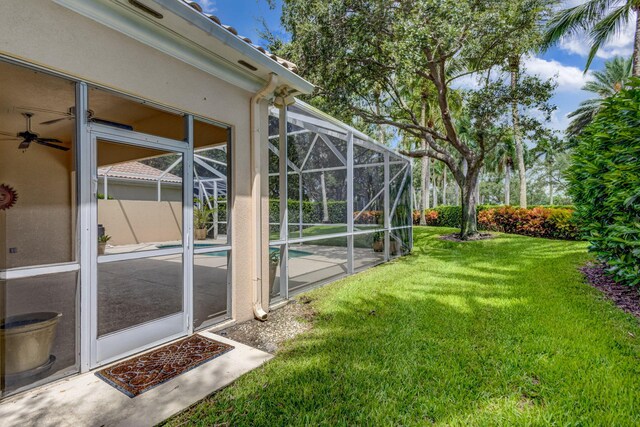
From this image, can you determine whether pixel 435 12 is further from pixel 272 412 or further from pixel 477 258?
pixel 272 412

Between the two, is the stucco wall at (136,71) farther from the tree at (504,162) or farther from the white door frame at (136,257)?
the tree at (504,162)

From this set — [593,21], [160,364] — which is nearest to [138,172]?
[160,364]

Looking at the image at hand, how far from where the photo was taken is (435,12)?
281 inches

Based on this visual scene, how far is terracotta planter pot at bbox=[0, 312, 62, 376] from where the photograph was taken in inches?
96.0

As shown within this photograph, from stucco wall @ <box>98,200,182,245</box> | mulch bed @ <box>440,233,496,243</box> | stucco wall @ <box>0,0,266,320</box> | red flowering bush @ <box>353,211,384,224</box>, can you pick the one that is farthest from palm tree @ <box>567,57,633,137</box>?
stucco wall @ <box>98,200,182,245</box>

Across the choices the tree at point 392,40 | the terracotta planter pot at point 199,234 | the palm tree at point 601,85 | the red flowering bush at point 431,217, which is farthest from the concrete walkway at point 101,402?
the palm tree at point 601,85

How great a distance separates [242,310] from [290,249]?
140 cm

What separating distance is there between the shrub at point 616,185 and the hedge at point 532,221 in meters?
4.36

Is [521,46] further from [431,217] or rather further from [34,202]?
[431,217]

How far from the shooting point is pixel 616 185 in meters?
4.30

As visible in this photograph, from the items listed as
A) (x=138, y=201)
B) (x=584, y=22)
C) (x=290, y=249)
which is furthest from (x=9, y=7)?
(x=584, y=22)

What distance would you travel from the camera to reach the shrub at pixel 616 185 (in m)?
3.90

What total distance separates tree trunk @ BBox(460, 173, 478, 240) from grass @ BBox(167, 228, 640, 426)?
255 inches

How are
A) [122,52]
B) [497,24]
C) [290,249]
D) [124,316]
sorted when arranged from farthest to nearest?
[497,24] < [290,249] < [124,316] < [122,52]
